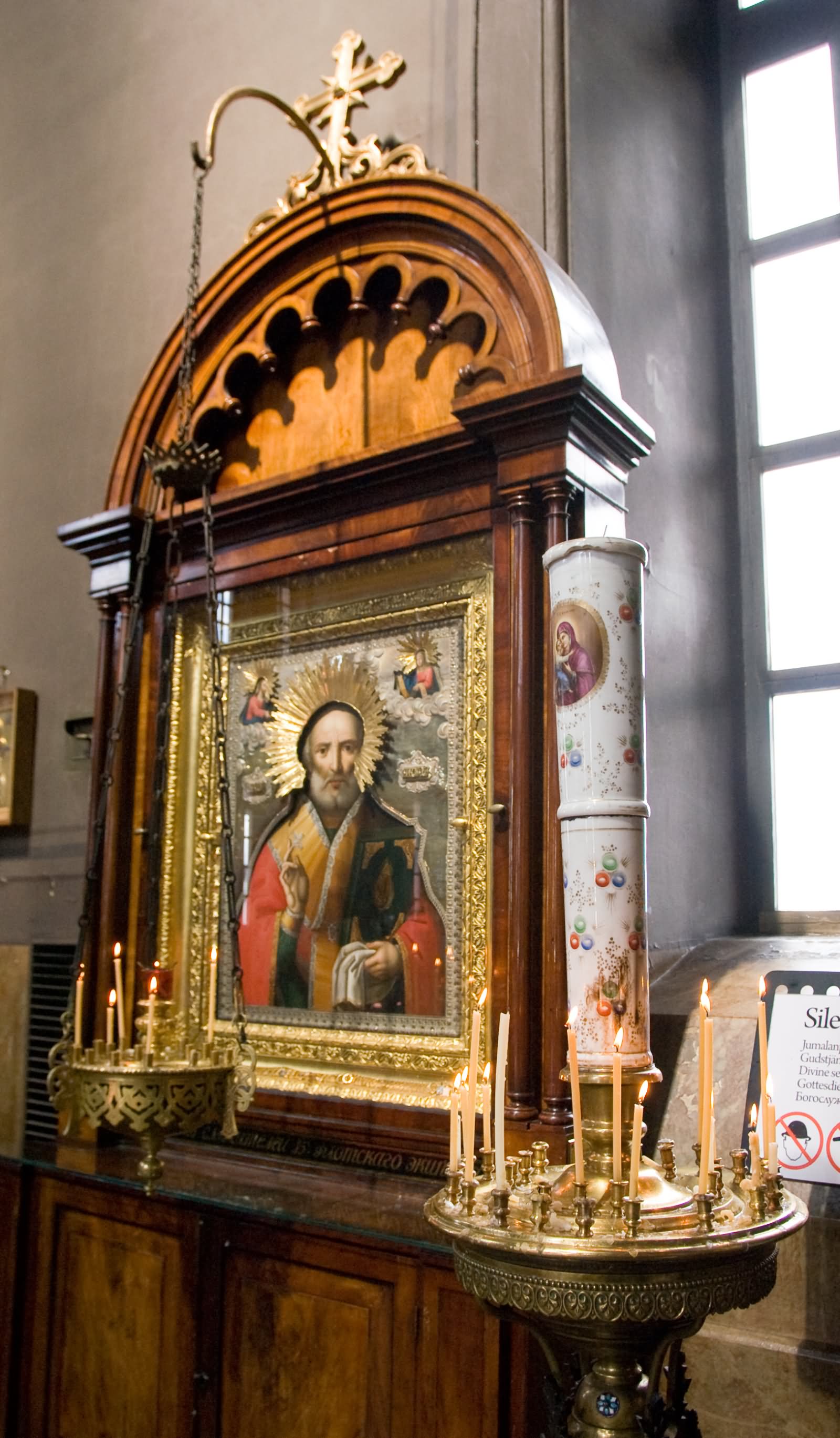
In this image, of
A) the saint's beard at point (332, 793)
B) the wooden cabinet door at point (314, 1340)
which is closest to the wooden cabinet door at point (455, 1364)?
the wooden cabinet door at point (314, 1340)

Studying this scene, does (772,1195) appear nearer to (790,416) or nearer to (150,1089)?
(150,1089)

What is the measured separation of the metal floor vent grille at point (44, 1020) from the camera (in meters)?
3.46

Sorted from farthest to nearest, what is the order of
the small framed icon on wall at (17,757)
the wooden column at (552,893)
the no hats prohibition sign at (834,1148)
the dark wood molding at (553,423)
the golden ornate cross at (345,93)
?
the small framed icon on wall at (17,757) → the golden ornate cross at (345,93) → the dark wood molding at (553,423) → the wooden column at (552,893) → the no hats prohibition sign at (834,1148)

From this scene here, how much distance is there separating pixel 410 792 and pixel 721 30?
96.4 inches

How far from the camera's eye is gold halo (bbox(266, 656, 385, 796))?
8.81 ft

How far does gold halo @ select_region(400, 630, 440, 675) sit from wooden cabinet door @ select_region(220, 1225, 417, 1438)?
114 centimetres

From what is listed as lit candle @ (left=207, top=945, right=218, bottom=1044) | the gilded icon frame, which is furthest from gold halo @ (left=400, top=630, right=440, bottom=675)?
lit candle @ (left=207, top=945, right=218, bottom=1044)

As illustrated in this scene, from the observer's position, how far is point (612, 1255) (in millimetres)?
1220

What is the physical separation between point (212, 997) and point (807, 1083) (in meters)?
1.08

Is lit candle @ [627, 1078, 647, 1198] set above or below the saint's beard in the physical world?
below

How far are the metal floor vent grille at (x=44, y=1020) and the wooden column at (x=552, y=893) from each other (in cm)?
170

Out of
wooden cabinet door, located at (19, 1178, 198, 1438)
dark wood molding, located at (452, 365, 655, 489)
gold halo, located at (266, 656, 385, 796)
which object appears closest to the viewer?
dark wood molding, located at (452, 365, 655, 489)

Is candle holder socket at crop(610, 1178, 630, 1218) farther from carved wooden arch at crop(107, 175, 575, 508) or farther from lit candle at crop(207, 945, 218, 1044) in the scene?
carved wooden arch at crop(107, 175, 575, 508)

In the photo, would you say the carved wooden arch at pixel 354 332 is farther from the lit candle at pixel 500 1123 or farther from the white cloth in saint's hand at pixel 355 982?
the lit candle at pixel 500 1123
